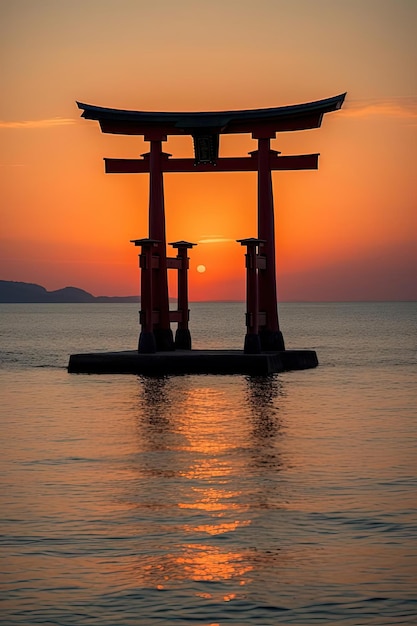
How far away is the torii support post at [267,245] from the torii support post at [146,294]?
3.11 m

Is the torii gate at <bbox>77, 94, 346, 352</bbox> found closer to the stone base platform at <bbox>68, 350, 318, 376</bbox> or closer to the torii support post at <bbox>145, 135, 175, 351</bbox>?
the torii support post at <bbox>145, 135, 175, 351</bbox>

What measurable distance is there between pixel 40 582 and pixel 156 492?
4387 mm

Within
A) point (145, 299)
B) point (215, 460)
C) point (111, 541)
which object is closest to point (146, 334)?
point (145, 299)

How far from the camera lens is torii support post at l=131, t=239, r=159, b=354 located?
106 feet

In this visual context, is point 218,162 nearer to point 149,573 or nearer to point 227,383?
point 227,383

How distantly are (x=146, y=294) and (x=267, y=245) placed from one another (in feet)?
12.1

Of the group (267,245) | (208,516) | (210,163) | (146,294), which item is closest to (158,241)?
(146,294)

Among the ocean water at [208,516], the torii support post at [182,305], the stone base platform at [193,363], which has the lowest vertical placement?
the ocean water at [208,516]

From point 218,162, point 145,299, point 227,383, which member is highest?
point 218,162

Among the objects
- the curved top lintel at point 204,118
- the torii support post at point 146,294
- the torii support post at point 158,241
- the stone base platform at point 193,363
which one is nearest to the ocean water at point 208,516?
the stone base platform at point 193,363

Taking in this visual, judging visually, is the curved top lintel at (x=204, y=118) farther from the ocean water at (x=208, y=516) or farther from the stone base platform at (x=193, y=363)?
the ocean water at (x=208, y=516)

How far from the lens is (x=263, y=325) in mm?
32781

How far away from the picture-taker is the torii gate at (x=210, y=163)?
32.0 meters

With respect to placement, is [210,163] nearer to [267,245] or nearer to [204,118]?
[204,118]
